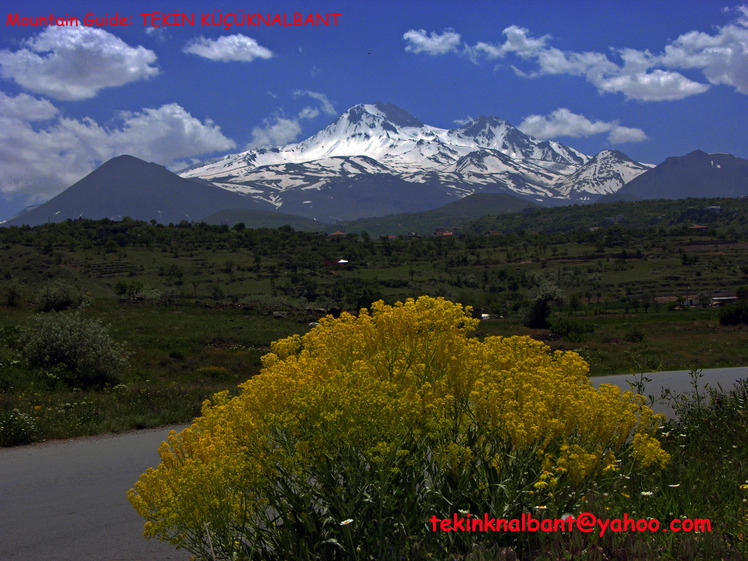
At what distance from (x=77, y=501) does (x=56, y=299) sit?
2268 cm

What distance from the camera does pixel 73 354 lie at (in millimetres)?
13539

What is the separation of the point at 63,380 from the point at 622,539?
42.3 feet

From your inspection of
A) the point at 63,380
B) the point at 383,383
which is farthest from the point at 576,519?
the point at 63,380

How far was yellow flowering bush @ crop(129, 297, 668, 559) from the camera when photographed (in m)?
3.05

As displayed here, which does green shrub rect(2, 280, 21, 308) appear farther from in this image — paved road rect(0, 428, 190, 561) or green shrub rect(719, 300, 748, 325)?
green shrub rect(719, 300, 748, 325)

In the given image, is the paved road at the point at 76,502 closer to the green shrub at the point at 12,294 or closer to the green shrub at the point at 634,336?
the green shrub at the point at 12,294

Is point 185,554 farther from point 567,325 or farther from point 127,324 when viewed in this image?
point 567,325

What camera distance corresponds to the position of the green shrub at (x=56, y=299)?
25734 millimetres

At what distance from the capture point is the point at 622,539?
3432 mm

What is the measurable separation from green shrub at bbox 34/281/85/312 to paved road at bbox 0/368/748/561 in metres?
19.5

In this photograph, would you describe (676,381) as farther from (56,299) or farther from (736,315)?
(736,315)

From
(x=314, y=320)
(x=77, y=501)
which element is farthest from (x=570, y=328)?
(x=77, y=501)

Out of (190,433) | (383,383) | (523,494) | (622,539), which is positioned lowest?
(622,539)

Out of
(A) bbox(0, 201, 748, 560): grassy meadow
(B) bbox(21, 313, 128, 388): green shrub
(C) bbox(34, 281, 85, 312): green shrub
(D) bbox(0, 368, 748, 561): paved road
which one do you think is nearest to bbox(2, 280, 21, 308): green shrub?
(A) bbox(0, 201, 748, 560): grassy meadow
